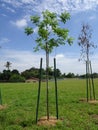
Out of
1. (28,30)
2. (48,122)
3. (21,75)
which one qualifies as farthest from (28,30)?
(21,75)

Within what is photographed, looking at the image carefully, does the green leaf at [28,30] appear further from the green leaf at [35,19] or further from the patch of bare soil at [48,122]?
the patch of bare soil at [48,122]

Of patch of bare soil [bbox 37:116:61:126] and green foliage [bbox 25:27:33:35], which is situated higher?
green foliage [bbox 25:27:33:35]

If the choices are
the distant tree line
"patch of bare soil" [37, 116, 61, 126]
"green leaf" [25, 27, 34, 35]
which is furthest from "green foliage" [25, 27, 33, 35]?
the distant tree line

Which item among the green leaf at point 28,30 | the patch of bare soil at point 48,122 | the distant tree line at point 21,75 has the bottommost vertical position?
the patch of bare soil at point 48,122

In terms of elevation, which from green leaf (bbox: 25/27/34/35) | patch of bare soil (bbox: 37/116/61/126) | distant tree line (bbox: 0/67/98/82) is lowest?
patch of bare soil (bbox: 37/116/61/126)

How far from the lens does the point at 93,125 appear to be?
37.6ft

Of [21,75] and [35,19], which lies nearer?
[35,19]

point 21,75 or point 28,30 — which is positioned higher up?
point 21,75

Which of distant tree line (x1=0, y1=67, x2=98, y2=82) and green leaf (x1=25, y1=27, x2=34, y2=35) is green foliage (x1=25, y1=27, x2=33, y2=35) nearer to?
green leaf (x1=25, y1=27, x2=34, y2=35)

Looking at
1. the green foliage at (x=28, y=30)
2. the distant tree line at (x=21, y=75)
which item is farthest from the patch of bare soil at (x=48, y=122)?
the distant tree line at (x=21, y=75)

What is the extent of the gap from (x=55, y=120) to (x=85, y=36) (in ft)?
35.2

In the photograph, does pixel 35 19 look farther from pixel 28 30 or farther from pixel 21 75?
pixel 21 75

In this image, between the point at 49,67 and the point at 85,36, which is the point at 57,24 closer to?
the point at 49,67

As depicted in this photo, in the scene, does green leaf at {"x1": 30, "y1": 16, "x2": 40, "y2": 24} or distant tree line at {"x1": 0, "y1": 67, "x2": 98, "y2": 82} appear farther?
distant tree line at {"x1": 0, "y1": 67, "x2": 98, "y2": 82}
